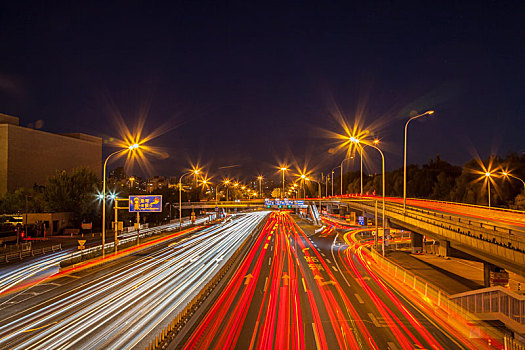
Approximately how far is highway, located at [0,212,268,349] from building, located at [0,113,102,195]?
61760mm

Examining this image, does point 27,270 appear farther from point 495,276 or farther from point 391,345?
point 495,276

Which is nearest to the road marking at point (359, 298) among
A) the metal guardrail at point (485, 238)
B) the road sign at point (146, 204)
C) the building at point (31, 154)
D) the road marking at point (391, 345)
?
the road marking at point (391, 345)

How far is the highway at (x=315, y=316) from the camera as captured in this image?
11.8 metres

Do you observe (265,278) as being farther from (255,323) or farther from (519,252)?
(519,252)

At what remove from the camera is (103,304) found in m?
16.2

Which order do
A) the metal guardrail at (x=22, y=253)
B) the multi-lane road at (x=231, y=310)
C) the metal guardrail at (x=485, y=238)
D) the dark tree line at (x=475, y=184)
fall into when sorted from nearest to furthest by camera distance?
1. the multi-lane road at (x=231, y=310)
2. the metal guardrail at (x=485, y=238)
3. the metal guardrail at (x=22, y=253)
4. the dark tree line at (x=475, y=184)

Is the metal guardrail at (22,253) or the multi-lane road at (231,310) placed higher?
the multi-lane road at (231,310)

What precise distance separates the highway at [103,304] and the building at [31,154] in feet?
203

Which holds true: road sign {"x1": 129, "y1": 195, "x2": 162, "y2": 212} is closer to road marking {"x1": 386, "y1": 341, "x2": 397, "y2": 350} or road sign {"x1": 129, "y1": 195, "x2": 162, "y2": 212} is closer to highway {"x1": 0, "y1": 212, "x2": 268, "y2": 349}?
highway {"x1": 0, "y1": 212, "x2": 268, "y2": 349}

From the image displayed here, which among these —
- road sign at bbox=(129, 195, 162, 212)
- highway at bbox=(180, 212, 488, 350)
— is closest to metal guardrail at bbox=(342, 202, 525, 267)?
highway at bbox=(180, 212, 488, 350)

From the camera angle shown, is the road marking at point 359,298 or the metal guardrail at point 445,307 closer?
the metal guardrail at point 445,307

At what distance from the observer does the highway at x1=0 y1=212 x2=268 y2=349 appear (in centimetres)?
1209

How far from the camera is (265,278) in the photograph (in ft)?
71.7

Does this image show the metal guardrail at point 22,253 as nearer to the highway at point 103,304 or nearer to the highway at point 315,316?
the highway at point 103,304
